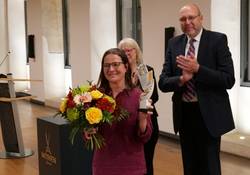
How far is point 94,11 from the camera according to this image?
977 centimetres

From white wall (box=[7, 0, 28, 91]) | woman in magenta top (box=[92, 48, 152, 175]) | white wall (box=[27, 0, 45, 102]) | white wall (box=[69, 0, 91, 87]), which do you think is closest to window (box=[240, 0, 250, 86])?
white wall (box=[69, 0, 91, 87])

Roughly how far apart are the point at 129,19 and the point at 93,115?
289 inches

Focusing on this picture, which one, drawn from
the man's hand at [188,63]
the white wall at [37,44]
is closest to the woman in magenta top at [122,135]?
the man's hand at [188,63]

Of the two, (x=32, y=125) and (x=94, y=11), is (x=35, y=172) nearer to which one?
(x=32, y=125)

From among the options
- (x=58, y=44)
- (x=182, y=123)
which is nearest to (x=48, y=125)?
(x=182, y=123)

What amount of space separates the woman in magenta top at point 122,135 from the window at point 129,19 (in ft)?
20.8

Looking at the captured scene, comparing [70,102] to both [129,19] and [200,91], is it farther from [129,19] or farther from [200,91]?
[129,19]

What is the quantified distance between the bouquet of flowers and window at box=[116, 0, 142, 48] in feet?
21.4

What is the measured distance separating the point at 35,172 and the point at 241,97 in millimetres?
3417

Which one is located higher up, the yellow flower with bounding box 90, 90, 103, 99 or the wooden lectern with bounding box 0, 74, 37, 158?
the yellow flower with bounding box 90, 90, 103, 99

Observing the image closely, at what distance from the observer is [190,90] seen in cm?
330

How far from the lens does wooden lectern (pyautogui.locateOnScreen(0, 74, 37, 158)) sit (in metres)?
6.32

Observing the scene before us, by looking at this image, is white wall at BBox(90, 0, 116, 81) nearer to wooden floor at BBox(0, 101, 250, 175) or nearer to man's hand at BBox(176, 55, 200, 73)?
wooden floor at BBox(0, 101, 250, 175)

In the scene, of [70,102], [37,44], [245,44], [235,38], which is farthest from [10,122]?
[37,44]
